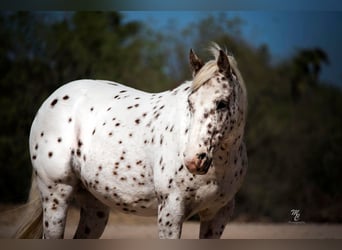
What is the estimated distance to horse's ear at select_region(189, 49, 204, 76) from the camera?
2836mm

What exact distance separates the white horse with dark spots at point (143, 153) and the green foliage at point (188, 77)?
2.16 m

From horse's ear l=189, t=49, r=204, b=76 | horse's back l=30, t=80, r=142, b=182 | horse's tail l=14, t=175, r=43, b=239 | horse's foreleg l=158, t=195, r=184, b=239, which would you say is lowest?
horse's tail l=14, t=175, r=43, b=239

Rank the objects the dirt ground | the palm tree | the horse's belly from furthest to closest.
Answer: the palm tree → the dirt ground → the horse's belly

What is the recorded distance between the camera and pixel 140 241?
3357 mm

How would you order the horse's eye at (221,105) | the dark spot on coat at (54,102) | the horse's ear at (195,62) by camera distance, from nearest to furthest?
1. the horse's eye at (221,105)
2. the horse's ear at (195,62)
3. the dark spot on coat at (54,102)

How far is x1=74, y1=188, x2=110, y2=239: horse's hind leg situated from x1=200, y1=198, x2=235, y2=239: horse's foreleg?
69 cm

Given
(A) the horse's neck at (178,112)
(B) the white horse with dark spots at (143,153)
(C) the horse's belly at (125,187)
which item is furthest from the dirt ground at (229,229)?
(A) the horse's neck at (178,112)

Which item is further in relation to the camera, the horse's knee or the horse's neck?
the horse's knee

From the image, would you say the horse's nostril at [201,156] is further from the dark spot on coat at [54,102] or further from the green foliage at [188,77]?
the green foliage at [188,77]

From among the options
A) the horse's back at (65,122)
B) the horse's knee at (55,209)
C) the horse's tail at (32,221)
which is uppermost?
the horse's back at (65,122)

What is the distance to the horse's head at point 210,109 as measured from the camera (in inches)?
102

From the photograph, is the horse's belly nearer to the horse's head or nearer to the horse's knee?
the horse's knee

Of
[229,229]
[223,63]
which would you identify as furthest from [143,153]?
[229,229]

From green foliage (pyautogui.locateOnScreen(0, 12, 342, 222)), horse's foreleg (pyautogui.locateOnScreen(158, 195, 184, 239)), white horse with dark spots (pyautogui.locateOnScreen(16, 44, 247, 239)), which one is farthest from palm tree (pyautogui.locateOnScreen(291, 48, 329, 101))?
horse's foreleg (pyautogui.locateOnScreen(158, 195, 184, 239))
